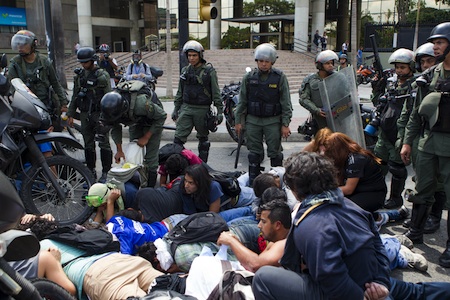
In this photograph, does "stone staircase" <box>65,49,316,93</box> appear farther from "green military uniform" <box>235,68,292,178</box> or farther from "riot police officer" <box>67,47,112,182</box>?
"riot police officer" <box>67,47,112,182</box>

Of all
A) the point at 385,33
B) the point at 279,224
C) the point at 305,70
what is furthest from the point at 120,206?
the point at 385,33

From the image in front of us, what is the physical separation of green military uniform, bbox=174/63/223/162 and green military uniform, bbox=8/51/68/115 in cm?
165

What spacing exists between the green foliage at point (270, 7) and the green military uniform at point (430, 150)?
38539mm

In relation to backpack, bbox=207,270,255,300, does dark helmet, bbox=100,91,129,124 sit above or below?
above

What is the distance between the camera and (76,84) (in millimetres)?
5586

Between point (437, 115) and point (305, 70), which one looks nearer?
point (437, 115)

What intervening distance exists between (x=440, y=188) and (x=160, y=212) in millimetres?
2548

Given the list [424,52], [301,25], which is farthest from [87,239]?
[301,25]

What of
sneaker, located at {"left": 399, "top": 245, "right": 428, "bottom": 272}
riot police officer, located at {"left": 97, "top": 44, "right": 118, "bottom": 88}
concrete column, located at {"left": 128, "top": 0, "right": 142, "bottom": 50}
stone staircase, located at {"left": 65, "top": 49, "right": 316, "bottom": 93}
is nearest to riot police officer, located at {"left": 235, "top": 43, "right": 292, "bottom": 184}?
sneaker, located at {"left": 399, "top": 245, "right": 428, "bottom": 272}

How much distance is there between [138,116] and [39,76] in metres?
1.81

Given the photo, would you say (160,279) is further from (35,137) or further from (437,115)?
(437,115)

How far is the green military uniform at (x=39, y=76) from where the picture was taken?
18.6 ft

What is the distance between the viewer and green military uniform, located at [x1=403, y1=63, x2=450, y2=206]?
3.56 meters

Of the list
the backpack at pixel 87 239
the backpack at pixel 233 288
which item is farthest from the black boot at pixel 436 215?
the backpack at pixel 87 239
